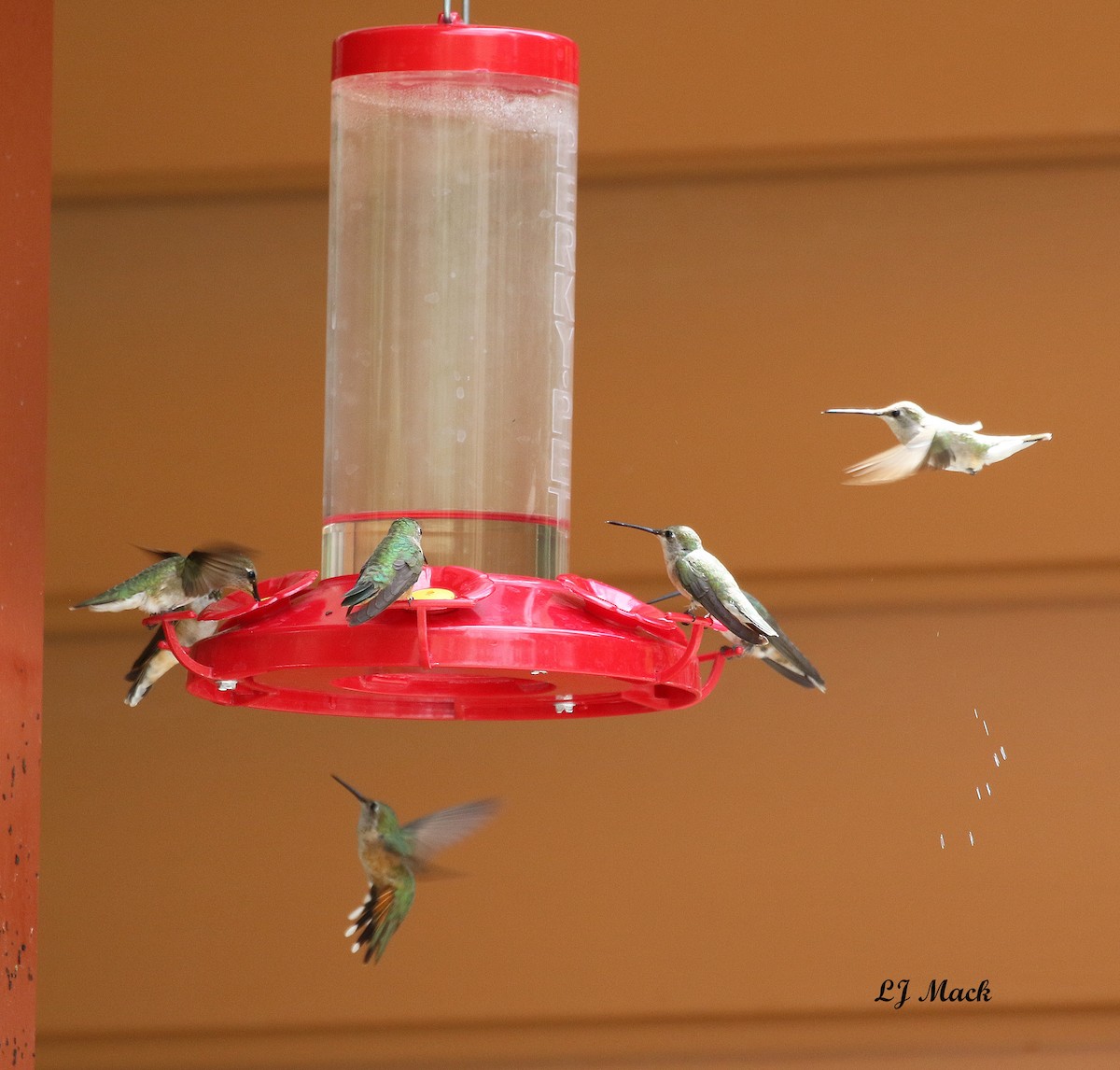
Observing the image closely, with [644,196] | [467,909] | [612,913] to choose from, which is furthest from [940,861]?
[644,196]

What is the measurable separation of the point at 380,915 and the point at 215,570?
3.37 ft

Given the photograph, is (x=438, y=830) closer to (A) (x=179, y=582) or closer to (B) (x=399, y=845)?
(B) (x=399, y=845)

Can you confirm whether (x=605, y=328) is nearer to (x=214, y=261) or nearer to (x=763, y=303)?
(x=763, y=303)

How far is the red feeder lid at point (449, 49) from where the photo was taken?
6.83ft

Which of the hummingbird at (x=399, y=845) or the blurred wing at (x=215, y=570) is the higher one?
the blurred wing at (x=215, y=570)

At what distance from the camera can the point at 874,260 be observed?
344cm

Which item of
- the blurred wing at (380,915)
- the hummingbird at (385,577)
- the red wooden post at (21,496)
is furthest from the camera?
the blurred wing at (380,915)

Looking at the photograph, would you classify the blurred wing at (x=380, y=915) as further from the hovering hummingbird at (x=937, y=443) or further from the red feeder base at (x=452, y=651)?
the hovering hummingbird at (x=937, y=443)

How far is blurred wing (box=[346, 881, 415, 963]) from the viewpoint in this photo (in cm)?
305

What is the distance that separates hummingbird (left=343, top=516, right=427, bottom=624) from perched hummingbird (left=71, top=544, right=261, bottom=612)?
35 cm

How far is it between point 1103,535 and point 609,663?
1.73 m

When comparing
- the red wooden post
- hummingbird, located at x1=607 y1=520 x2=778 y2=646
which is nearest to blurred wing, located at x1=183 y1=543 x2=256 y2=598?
hummingbird, located at x1=607 y1=520 x2=778 y2=646

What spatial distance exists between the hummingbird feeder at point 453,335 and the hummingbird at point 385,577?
0.26 m

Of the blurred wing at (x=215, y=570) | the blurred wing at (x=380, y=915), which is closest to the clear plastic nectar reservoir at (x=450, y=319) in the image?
the blurred wing at (x=215, y=570)
